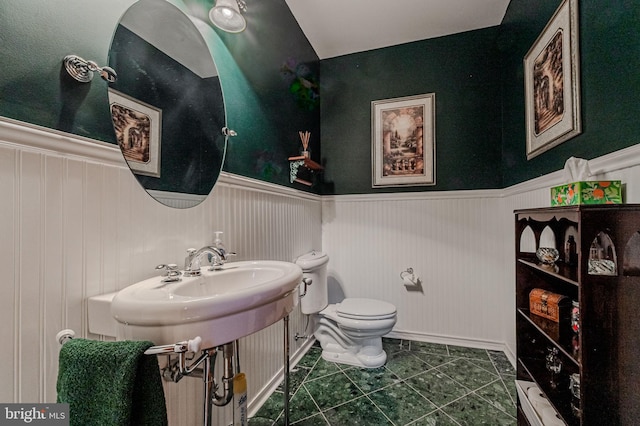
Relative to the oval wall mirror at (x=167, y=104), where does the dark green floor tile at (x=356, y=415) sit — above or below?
below

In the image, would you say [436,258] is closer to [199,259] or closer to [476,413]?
[476,413]

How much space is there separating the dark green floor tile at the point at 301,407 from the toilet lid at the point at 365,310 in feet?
1.74

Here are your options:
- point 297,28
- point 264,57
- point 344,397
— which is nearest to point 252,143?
point 264,57

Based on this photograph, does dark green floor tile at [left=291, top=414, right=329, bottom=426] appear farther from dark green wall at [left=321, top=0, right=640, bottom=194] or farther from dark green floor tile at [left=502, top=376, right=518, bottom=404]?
dark green wall at [left=321, top=0, right=640, bottom=194]

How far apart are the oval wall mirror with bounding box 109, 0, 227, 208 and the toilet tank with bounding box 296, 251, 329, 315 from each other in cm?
92

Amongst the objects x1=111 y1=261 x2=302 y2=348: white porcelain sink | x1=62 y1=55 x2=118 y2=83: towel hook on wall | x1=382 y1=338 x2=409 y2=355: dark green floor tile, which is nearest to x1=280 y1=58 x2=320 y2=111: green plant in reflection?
x1=62 y1=55 x2=118 y2=83: towel hook on wall

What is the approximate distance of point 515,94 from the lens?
1884 mm

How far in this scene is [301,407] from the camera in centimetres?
145

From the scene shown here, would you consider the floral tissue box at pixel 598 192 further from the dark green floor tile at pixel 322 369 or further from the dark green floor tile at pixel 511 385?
the dark green floor tile at pixel 322 369

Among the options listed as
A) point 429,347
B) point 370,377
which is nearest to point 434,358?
point 429,347

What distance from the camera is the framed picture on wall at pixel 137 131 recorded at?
817mm

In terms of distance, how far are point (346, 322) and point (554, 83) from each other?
1766 millimetres

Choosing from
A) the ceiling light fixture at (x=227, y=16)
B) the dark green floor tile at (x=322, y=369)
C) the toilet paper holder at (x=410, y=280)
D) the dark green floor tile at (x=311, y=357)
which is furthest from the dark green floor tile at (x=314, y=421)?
the ceiling light fixture at (x=227, y=16)

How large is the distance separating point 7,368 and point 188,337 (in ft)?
1.33
